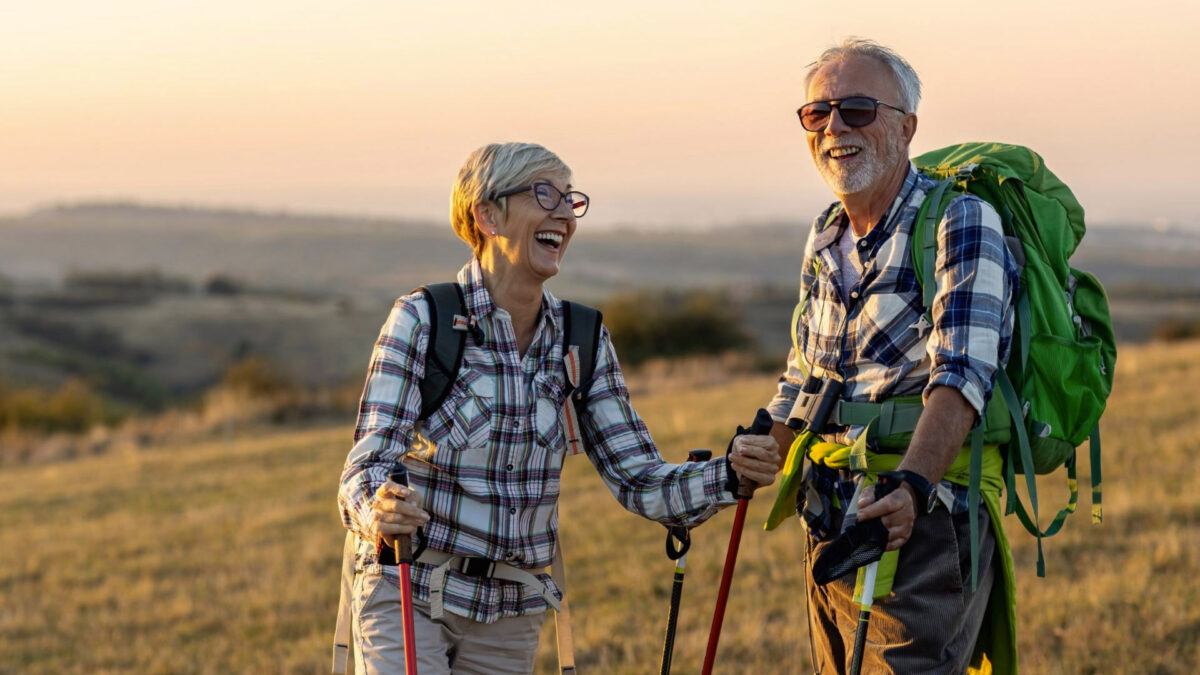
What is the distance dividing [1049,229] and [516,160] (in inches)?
64.6

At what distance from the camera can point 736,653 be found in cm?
768

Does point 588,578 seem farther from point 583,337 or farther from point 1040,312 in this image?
point 1040,312

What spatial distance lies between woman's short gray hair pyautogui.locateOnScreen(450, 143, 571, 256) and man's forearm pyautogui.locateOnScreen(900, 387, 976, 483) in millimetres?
1387

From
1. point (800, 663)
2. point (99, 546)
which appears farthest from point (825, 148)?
point (99, 546)

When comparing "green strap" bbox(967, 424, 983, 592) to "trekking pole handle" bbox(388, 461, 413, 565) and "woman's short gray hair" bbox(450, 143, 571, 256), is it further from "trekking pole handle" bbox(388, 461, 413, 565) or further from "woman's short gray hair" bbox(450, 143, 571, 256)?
"trekking pole handle" bbox(388, 461, 413, 565)

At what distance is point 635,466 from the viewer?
14.8ft

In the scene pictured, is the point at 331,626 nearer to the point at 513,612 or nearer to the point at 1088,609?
the point at 1088,609

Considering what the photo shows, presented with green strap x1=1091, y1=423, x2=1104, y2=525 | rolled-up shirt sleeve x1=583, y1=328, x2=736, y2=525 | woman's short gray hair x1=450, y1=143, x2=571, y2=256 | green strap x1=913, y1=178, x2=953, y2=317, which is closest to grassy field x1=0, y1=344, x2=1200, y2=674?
green strap x1=1091, y1=423, x2=1104, y2=525

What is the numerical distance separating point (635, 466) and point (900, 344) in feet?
3.38

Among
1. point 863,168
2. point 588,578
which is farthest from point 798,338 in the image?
point 588,578

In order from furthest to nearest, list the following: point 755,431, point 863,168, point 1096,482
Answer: point 1096,482 < point 755,431 < point 863,168

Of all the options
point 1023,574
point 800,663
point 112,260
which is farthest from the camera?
point 112,260

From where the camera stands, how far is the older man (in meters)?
3.73

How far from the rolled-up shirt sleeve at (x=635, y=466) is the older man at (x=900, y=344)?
355mm
